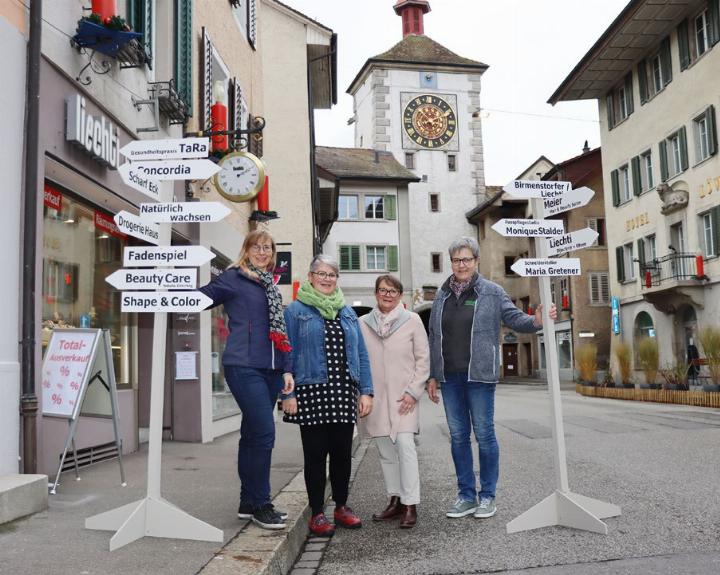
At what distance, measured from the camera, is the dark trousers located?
5340 mm

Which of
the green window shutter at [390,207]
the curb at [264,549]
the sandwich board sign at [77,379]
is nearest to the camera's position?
the curb at [264,549]

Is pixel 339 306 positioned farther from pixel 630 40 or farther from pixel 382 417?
pixel 630 40

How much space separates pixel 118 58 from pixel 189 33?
8.97ft

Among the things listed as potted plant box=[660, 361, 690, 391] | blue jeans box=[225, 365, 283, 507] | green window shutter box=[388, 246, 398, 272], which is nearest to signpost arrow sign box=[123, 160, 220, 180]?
blue jeans box=[225, 365, 283, 507]

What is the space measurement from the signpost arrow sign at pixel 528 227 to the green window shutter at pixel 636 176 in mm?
25492

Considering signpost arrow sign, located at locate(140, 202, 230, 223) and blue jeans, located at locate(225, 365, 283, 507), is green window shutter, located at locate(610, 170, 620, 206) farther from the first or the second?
signpost arrow sign, located at locate(140, 202, 230, 223)

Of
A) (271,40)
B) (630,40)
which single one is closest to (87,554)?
(271,40)

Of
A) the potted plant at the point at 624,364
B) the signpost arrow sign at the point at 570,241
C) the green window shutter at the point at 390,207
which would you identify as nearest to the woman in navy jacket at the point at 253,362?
the signpost arrow sign at the point at 570,241

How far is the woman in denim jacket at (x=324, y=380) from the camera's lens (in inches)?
208

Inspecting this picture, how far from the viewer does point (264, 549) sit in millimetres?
4418

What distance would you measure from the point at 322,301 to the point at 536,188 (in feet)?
5.39

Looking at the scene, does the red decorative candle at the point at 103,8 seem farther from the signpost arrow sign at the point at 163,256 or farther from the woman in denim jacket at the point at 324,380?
the woman in denim jacket at the point at 324,380

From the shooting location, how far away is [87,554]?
14.0 feet

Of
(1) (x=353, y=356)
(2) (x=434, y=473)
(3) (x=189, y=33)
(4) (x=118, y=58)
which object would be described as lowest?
(2) (x=434, y=473)
